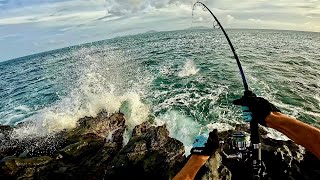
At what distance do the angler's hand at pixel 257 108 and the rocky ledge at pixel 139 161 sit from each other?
13.1 feet

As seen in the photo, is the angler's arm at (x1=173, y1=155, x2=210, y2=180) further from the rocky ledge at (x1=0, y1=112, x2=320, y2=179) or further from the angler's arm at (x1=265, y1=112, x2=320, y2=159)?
the rocky ledge at (x1=0, y1=112, x2=320, y2=179)

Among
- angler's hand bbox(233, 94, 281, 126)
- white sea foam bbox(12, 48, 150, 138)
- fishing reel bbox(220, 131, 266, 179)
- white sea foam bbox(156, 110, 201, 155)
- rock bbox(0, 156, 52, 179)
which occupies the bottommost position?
white sea foam bbox(156, 110, 201, 155)

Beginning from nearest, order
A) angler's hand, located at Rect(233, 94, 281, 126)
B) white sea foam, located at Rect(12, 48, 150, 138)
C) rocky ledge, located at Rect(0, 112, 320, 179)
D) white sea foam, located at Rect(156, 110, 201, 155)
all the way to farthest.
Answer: angler's hand, located at Rect(233, 94, 281, 126)
rocky ledge, located at Rect(0, 112, 320, 179)
white sea foam, located at Rect(156, 110, 201, 155)
white sea foam, located at Rect(12, 48, 150, 138)

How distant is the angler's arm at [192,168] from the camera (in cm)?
319

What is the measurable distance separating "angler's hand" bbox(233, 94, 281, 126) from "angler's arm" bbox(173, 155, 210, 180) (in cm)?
69

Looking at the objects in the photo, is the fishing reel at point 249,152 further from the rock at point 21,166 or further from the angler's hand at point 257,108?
the rock at point 21,166

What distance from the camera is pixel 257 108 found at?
3439 mm

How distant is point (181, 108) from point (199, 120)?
5.89ft

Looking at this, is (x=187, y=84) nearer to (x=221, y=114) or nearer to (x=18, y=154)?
(x=221, y=114)

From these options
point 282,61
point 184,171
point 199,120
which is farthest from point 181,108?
point 282,61

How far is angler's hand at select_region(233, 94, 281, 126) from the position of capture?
340cm

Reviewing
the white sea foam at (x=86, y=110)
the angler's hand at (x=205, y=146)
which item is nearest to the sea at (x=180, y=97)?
the white sea foam at (x=86, y=110)

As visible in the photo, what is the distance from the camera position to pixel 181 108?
17250mm

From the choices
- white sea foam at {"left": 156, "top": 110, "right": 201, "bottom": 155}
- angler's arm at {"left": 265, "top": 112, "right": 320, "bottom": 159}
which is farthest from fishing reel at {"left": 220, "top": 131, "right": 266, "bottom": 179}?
white sea foam at {"left": 156, "top": 110, "right": 201, "bottom": 155}
